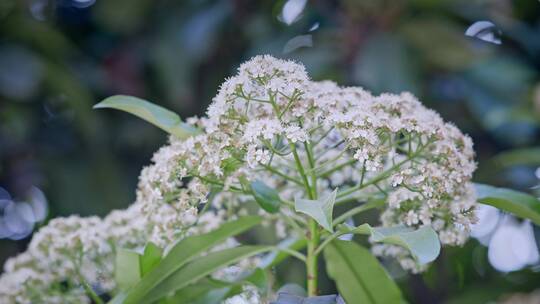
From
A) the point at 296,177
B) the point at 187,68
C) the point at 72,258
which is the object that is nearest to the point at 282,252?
the point at 296,177

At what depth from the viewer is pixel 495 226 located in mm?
1615

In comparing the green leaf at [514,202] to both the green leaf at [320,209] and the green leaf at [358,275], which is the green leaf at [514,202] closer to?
the green leaf at [358,275]

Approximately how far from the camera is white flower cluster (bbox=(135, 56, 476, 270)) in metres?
0.75

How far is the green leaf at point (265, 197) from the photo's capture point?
0.80m

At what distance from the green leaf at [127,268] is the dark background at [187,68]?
145 centimetres

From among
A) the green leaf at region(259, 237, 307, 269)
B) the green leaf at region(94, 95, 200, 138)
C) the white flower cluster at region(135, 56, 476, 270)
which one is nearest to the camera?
the white flower cluster at region(135, 56, 476, 270)

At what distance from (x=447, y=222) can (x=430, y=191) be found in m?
0.13

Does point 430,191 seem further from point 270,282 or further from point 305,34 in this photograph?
point 305,34

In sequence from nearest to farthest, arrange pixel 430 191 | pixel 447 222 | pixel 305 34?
pixel 430 191 → pixel 447 222 → pixel 305 34

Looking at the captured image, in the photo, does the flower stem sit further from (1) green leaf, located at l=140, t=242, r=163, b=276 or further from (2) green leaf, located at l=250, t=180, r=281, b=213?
(1) green leaf, located at l=140, t=242, r=163, b=276

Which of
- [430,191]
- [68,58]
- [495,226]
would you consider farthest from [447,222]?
[68,58]

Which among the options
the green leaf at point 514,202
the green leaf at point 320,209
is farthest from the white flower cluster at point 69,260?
the green leaf at point 514,202

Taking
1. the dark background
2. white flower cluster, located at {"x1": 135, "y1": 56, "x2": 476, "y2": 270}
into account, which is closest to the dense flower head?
white flower cluster, located at {"x1": 135, "y1": 56, "x2": 476, "y2": 270}

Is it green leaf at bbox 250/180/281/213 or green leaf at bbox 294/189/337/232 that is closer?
green leaf at bbox 294/189/337/232
